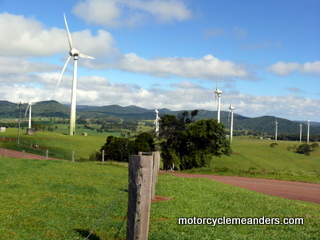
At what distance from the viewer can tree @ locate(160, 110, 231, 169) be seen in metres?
52.8

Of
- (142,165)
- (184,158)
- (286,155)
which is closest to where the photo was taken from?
(142,165)

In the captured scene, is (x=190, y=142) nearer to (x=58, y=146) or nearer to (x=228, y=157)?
(x=228, y=157)

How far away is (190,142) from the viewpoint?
5478 cm

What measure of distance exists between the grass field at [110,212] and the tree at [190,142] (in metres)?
32.0

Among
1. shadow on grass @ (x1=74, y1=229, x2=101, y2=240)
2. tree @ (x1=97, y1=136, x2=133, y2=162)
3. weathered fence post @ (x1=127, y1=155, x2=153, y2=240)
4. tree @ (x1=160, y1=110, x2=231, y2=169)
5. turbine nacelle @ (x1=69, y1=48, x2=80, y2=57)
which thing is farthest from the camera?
turbine nacelle @ (x1=69, y1=48, x2=80, y2=57)

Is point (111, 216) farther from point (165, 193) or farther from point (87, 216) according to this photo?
point (165, 193)

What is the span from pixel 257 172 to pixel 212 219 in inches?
1183

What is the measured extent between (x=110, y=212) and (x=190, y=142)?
4223 centimetres

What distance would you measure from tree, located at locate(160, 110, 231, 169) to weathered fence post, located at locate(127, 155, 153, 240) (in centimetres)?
4365

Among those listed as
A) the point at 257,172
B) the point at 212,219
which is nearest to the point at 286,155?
the point at 257,172

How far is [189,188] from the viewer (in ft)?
65.4

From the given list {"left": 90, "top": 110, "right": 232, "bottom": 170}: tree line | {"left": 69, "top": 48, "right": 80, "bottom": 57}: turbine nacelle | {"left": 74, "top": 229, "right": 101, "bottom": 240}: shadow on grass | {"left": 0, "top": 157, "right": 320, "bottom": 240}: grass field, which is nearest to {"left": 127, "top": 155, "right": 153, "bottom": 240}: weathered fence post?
{"left": 0, "top": 157, "right": 320, "bottom": 240}: grass field

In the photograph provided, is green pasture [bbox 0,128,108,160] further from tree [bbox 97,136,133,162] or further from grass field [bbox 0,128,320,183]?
tree [bbox 97,136,133,162]

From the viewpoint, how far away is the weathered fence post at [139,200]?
7508 millimetres
